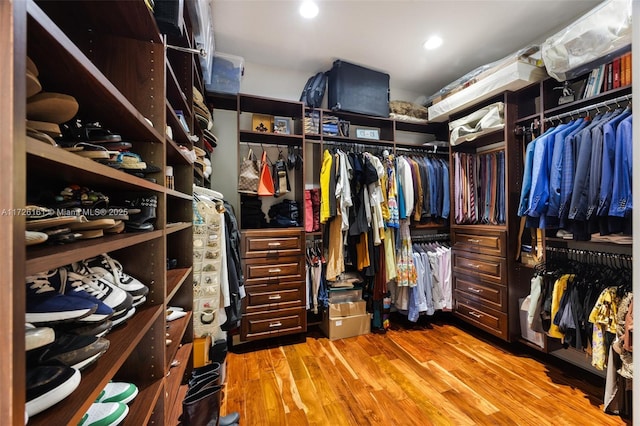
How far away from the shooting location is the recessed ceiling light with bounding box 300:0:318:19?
1810mm

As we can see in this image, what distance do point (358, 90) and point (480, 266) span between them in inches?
79.2

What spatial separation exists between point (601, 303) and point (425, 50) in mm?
2261

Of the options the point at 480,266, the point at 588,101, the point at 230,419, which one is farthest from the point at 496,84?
the point at 230,419

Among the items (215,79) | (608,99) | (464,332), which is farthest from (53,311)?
(464,332)

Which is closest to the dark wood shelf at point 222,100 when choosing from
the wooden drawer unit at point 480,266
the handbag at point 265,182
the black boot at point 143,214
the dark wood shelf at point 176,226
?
the handbag at point 265,182

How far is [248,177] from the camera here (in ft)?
7.41

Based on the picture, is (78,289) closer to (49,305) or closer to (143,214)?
(49,305)

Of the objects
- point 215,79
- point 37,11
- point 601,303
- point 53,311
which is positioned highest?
point 215,79

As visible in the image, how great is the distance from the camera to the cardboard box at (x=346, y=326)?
7.88 feet

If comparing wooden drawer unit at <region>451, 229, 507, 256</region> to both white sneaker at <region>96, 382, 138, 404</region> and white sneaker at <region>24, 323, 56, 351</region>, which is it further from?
white sneaker at <region>24, 323, 56, 351</region>

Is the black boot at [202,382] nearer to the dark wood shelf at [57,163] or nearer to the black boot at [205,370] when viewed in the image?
the black boot at [205,370]

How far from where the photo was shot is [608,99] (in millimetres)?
1652

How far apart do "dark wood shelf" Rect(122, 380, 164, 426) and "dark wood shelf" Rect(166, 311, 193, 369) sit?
171 millimetres

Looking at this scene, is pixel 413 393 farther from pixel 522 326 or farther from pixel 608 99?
pixel 608 99
